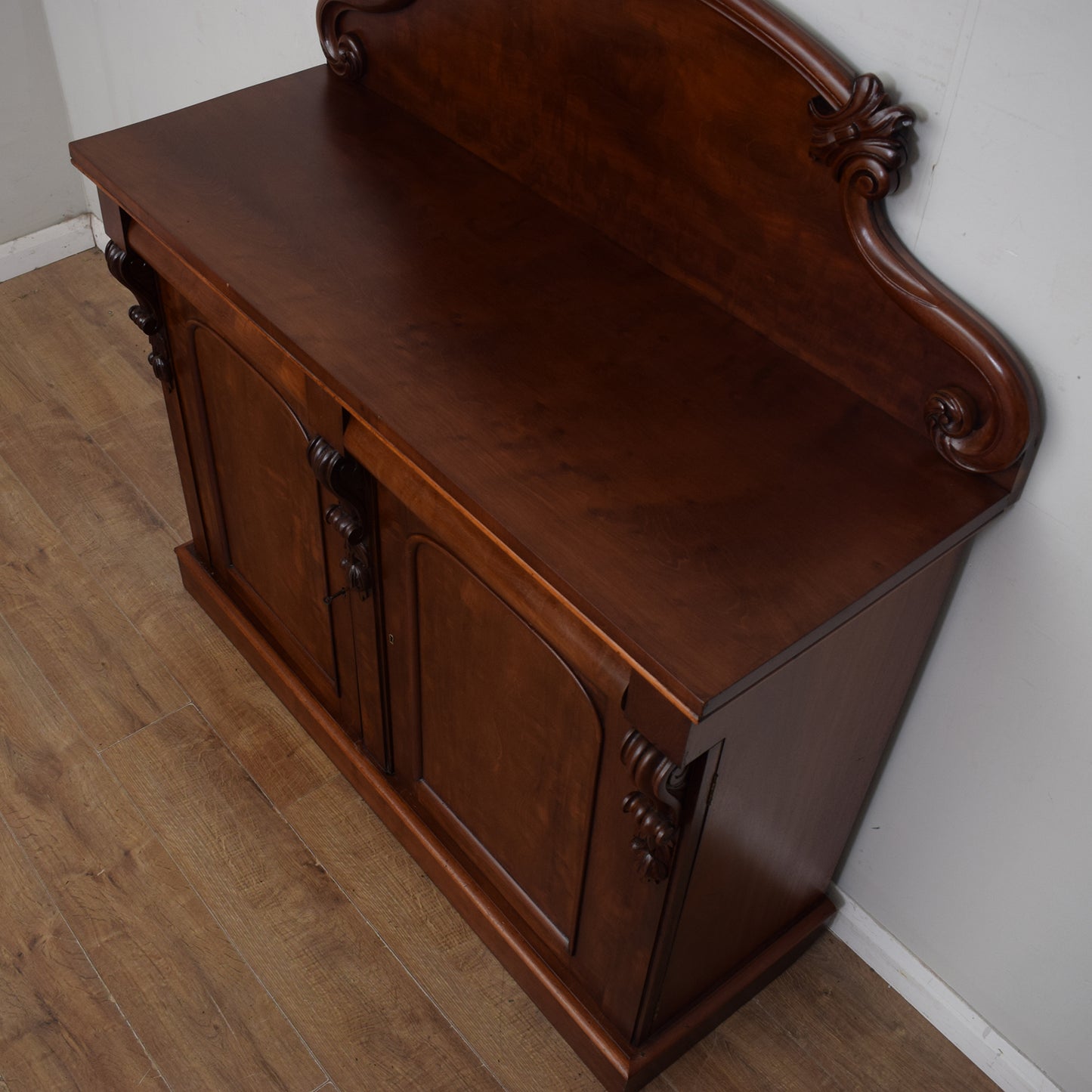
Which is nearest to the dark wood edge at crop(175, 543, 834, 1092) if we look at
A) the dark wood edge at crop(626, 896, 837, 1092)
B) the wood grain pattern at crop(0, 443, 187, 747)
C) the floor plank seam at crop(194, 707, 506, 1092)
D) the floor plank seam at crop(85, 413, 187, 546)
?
the dark wood edge at crop(626, 896, 837, 1092)

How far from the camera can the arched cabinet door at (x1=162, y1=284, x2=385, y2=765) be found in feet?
4.97

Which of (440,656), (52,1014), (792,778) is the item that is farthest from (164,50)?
(792,778)

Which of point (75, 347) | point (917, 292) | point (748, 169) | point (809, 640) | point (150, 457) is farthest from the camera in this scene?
point (75, 347)

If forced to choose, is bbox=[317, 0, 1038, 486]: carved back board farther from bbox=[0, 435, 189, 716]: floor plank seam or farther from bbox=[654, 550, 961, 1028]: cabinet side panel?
bbox=[0, 435, 189, 716]: floor plank seam

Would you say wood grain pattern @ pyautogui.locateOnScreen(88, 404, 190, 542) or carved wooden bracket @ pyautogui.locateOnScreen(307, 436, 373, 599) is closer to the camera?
carved wooden bracket @ pyautogui.locateOnScreen(307, 436, 373, 599)

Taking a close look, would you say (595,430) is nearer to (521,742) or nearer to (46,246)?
(521,742)

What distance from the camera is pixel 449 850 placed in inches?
69.5

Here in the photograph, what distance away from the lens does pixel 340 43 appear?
1.76 metres

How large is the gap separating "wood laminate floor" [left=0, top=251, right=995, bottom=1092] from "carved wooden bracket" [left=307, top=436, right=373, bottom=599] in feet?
1.85

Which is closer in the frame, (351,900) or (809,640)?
(809,640)

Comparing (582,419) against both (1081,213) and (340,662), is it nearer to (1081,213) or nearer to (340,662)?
(1081,213)

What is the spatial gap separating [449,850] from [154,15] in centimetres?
177

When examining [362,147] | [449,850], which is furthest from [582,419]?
[449,850]

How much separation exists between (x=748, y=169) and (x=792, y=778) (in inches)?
27.1
